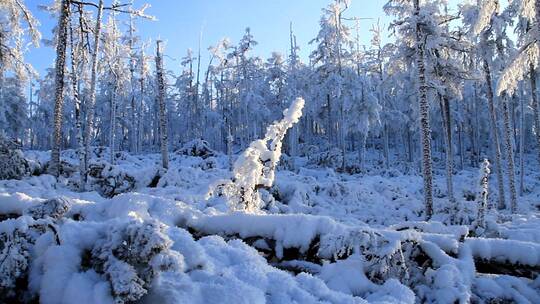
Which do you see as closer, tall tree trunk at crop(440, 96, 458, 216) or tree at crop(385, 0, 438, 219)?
tree at crop(385, 0, 438, 219)

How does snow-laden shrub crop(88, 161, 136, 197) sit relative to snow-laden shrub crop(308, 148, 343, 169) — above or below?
below

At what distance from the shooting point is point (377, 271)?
4137 millimetres

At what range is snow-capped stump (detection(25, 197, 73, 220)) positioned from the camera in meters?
4.23

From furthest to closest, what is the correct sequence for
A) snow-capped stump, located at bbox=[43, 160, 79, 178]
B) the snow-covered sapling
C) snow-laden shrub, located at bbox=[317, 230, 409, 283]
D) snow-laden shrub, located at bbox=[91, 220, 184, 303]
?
snow-capped stump, located at bbox=[43, 160, 79, 178]
the snow-covered sapling
snow-laden shrub, located at bbox=[317, 230, 409, 283]
snow-laden shrub, located at bbox=[91, 220, 184, 303]

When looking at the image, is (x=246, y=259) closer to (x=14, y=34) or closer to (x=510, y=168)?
(x=14, y=34)

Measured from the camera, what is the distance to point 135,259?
311 cm

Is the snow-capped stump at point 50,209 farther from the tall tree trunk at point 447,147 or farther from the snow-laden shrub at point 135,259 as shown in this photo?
the tall tree trunk at point 447,147

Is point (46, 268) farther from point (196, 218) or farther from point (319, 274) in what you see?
point (319, 274)

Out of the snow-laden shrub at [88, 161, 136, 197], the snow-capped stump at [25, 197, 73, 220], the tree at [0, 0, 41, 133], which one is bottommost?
the snow-capped stump at [25, 197, 73, 220]

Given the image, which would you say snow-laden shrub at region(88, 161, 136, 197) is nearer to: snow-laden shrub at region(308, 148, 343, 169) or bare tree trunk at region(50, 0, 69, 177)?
bare tree trunk at region(50, 0, 69, 177)

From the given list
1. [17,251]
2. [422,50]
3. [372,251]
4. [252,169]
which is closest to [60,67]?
[252,169]

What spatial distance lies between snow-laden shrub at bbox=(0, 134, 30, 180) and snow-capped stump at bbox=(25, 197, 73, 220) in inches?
411

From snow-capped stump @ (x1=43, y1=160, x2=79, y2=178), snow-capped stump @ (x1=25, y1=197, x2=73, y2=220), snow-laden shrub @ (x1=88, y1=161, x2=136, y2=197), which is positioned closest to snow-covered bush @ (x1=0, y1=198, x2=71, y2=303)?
snow-capped stump @ (x1=25, y1=197, x2=73, y2=220)

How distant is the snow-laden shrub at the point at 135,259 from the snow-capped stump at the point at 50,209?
125 centimetres
